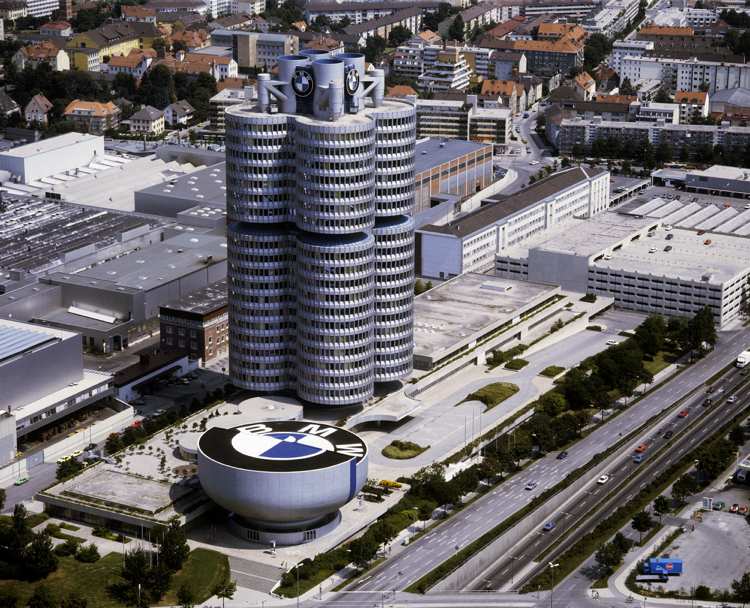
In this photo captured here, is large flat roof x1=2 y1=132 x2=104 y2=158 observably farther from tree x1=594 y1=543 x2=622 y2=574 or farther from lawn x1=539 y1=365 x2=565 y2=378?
tree x1=594 y1=543 x2=622 y2=574

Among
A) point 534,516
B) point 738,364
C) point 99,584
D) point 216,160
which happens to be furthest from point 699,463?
point 216,160

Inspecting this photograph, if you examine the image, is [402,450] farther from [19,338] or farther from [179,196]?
[179,196]

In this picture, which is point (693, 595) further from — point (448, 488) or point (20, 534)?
point (20, 534)

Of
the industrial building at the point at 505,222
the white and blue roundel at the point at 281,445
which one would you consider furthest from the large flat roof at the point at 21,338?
the industrial building at the point at 505,222

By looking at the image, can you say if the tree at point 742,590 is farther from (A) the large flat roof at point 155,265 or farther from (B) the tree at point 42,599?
(A) the large flat roof at point 155,265

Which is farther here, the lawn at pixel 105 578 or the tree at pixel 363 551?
the tree at pixel 363 551

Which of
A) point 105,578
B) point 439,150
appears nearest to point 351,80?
point 105,578
